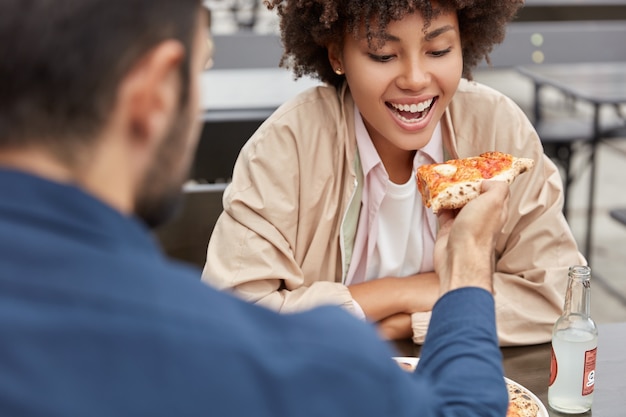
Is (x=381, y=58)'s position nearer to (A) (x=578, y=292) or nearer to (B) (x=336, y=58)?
(B) (x=336, y=58)

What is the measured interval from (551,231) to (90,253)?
1511mm

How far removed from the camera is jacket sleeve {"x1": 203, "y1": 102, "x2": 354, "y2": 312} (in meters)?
1.93

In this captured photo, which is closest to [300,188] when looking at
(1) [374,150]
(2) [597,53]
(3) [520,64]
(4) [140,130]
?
(1) [374,150]

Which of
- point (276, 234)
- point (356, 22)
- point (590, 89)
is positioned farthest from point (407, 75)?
point (590, 89)

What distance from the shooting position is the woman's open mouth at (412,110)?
6.55 feet

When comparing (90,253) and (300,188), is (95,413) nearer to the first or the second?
(90,253)

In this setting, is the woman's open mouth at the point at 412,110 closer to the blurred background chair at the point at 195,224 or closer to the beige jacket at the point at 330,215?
the beige jacket at the point at 330,215

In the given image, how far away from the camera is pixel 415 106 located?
2.00 meters

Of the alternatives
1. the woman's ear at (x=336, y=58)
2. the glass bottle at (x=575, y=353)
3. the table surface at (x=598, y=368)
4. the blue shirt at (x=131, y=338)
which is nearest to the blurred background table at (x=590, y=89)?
the woman's ear at (x=336, y=58)

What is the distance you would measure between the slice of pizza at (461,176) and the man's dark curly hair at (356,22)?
12.6 inches

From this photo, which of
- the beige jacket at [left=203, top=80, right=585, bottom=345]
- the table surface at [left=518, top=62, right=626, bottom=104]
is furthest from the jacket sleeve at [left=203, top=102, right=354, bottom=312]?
the table surface at [left=518, top=62, right=626, bottom=104]

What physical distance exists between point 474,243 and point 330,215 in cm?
75

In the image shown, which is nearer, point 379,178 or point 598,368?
point 598,368

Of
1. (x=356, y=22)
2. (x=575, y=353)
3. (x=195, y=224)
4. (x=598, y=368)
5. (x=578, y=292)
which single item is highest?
(x=356, y=22)
